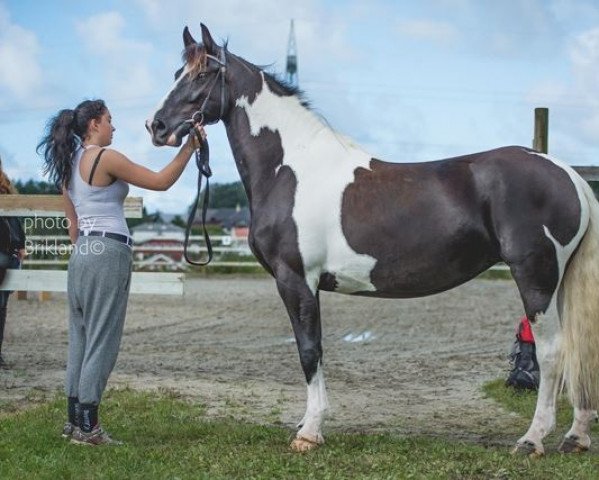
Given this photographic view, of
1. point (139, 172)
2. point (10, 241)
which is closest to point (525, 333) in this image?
point (139, 172)

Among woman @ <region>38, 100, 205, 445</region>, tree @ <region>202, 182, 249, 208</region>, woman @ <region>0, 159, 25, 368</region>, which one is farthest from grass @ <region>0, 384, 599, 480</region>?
tree @ <region>202, 182, 249, 208</region>

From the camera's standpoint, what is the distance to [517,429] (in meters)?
5.79

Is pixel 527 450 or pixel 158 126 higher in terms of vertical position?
pixel 158 126

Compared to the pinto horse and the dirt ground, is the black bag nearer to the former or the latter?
the dirt ground

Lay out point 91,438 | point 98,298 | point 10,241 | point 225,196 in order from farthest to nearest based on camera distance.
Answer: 1. point 225,196
2. point 10,241
3. point 91,438
4. point 98,298

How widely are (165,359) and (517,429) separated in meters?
4.43

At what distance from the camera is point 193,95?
5.24m

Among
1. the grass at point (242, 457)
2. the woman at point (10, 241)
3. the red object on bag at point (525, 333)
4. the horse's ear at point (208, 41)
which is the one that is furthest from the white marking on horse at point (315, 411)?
the woman at point (10, 241)

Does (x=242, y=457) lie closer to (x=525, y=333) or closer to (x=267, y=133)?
(x=267, y=133)

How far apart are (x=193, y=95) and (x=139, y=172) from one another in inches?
24.4

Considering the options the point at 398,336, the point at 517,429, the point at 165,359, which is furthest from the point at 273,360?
the point at 517,429

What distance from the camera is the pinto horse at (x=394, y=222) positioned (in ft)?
15.6

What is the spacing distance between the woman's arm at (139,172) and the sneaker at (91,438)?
1.47m

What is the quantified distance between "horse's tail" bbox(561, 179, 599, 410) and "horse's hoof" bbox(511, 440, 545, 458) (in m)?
0.35
